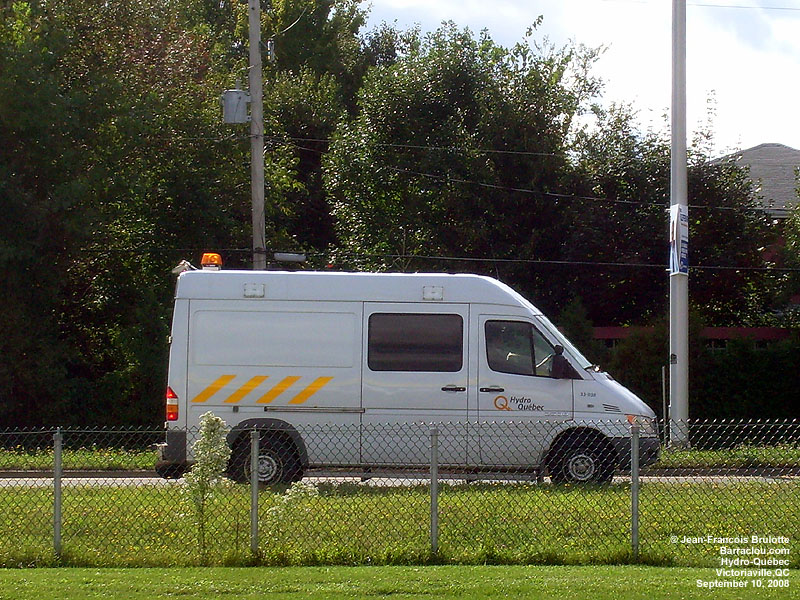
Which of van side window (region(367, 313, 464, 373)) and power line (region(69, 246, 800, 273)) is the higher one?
power line (region(69, 246, 800, 273))

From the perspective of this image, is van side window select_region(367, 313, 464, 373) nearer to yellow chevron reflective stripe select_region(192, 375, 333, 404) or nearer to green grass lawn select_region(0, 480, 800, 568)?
yellow chevron reflective stripe select_region(192, 375, 333, 404)

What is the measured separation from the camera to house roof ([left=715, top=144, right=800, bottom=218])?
2520 cm

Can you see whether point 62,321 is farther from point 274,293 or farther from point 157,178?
point 274,293

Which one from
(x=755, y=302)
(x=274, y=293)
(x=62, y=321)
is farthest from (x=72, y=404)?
(x=755, y=302)

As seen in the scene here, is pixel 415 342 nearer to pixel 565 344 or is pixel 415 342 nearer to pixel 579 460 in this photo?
pixel 565 344

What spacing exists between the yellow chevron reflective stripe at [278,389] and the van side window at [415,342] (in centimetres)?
93

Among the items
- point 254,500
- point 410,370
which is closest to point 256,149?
point 410,370

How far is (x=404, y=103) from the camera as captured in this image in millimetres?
24312

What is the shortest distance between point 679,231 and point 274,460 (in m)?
8.17

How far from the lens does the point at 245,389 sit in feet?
39.3

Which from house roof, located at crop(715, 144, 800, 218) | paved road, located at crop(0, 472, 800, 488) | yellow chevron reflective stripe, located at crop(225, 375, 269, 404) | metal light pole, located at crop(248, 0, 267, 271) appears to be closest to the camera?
paved road, located at crop(0, 472, 800, 488)

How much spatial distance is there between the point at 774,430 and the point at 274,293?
38.8 feet

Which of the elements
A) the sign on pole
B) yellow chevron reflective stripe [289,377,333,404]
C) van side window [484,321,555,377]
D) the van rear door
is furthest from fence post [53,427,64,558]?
the sign on pole

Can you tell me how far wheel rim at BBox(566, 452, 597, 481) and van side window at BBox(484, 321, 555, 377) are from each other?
3.39ft
